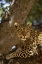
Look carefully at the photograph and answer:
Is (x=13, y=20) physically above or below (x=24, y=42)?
above

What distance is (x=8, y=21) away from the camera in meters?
1.03

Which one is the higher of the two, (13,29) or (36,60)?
(13,29)

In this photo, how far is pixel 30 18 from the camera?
1.72 meters

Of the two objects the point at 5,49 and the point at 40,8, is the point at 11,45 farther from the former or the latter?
the point at 40,8

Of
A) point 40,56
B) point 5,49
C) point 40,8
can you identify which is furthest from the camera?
point 40,8

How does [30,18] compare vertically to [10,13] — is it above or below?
below

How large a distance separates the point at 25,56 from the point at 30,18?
777 mm

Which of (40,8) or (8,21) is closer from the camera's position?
(8,21)

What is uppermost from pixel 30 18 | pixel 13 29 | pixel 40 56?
pixel 13 29

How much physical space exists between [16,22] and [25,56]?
0.71 ft

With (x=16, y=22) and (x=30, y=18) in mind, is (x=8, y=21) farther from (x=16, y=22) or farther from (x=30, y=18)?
(x=30, y=18)

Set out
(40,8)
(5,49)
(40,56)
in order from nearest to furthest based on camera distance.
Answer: (40,56)
(5,49)
(40,8)

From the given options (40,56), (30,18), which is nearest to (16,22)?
(40,56)

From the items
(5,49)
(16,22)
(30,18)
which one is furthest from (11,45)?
(30,18)
